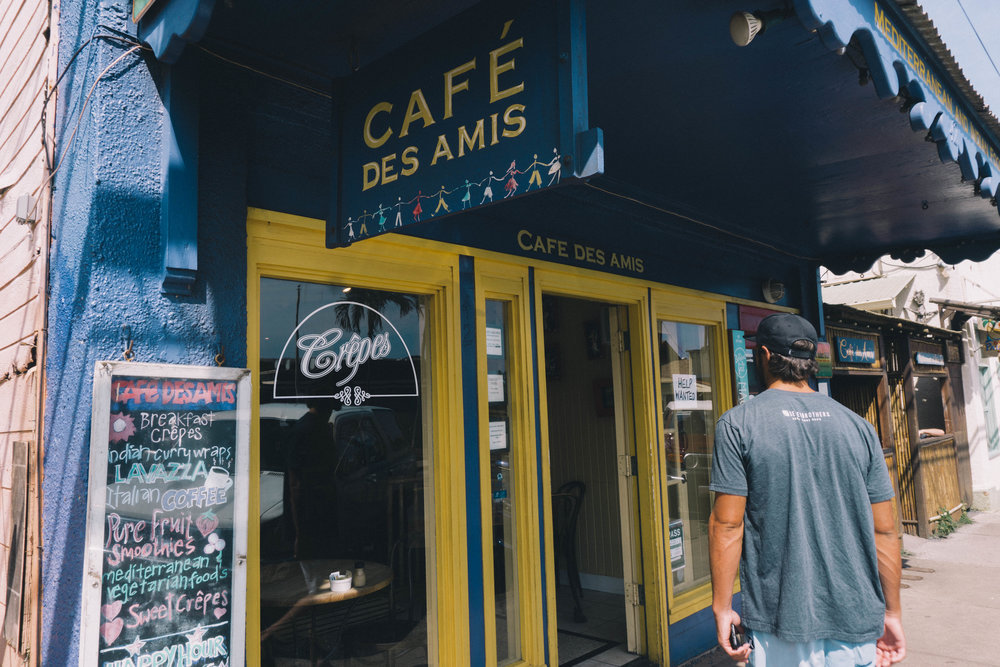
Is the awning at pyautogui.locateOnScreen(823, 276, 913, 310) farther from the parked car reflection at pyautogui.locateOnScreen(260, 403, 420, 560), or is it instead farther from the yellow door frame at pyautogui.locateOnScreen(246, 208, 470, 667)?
the parked car reflection at pyautogui.locateOnScreen(260, 403, 420, 560)

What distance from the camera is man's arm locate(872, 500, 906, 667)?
236cm

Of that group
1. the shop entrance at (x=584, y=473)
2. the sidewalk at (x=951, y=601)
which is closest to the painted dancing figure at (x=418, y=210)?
the shop entrance at (x=584, y=473)

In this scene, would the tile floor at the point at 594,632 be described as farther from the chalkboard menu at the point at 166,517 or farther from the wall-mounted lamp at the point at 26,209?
the wall-mounted lamp at the point at 26,209

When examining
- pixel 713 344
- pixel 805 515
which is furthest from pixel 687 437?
pixel 805 515

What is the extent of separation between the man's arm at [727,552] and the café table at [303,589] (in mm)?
1649

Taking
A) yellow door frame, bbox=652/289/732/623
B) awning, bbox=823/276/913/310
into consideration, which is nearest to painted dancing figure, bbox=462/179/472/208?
yellow door frame, bbox=652/289/732/623

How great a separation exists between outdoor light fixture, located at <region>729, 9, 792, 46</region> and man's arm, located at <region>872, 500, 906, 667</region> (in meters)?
1.82

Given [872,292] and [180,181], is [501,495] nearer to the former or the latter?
[180,181]

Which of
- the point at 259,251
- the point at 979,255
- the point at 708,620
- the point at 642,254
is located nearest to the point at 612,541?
the point at 708,620

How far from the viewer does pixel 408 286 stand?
3.50 meters

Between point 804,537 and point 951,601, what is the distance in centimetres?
559

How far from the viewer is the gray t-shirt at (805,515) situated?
2.25 metres

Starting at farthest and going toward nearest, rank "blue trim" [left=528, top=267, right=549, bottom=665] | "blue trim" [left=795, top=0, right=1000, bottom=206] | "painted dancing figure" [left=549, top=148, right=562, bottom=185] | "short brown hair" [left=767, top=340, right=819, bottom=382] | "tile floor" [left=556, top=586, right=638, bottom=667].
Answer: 1. "tile floor" [left=556, top=586, right=638, bottom=667]
2. "blue trim" [left=528, top=267, right=549, bottom=665]
3. "short brown hair" [left=767, top=340, right=819, bottom=382]
4. "blue trim" [left=795, top=0, right=1000, bottom=206]
5. "painted dancing figure" [left=549, top=148, right=562, bottom=185]

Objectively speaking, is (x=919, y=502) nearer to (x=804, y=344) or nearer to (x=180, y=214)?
(x=804, y=344)
